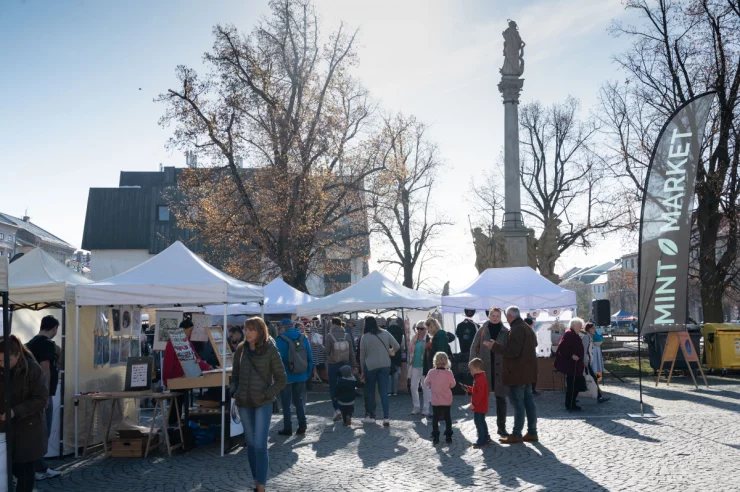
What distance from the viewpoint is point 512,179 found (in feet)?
87.9

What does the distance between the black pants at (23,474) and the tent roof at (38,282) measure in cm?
422

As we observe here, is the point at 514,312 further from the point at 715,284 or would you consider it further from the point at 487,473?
the point at 715,284

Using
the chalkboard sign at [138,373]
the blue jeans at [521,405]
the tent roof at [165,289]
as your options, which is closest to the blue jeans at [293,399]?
the tent roof at [165,289]

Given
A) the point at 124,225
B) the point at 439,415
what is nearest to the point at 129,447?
the point at 439,415

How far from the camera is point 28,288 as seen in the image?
33.4 feet

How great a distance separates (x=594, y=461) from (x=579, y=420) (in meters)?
3.70

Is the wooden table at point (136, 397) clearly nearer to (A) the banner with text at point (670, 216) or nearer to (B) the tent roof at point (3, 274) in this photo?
(B) the tent roof at point (3, 274)

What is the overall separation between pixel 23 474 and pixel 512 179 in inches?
880

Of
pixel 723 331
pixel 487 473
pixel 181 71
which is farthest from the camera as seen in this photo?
pixel 181 71

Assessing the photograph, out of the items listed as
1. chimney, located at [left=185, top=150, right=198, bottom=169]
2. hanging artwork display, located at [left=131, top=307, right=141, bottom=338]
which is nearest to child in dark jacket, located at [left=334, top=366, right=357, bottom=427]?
hanging artwork display, located at [left=131, top=307, right=141, bottom=338]

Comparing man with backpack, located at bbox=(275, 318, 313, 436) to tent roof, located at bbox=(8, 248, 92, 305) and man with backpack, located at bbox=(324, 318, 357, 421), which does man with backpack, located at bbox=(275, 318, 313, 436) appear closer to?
man with backpack, located at bbox=(324, 318, 357, 421)

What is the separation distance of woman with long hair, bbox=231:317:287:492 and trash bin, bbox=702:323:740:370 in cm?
1674

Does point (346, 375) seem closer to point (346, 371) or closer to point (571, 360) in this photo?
point (346, 371)

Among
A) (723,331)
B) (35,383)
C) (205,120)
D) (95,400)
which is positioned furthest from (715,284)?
(35,383)
